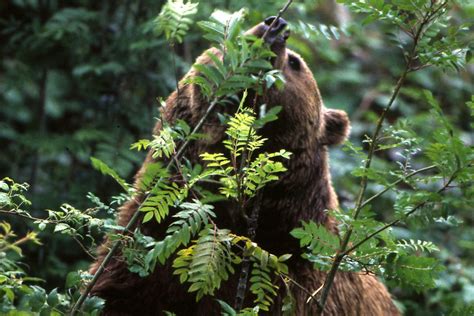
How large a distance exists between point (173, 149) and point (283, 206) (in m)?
1.74

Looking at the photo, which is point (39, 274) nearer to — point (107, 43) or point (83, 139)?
point (83, 139)

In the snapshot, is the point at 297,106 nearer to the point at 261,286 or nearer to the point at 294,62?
the point at 294,62

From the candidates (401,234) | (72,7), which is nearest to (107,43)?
(72,7)

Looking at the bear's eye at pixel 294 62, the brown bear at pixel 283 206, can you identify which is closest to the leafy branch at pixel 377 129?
the brown bear at pixel 283 206

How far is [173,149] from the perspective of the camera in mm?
3434

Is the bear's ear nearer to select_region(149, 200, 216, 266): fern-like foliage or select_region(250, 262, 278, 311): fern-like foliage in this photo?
select_region(250, 262, 278, 311): fern-like foliage

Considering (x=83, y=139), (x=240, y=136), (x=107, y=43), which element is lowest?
(x=83, y=139)

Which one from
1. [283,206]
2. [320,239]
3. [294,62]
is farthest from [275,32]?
[320,239]

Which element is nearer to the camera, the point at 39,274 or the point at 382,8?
the point at 382,8

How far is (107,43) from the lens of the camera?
745 cm

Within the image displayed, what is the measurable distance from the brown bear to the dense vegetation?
0.25 metres

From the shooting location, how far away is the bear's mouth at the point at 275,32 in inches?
175

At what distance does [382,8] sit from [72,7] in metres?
4.84

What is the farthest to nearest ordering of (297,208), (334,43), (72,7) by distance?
(334,43), (72,7), (297,208)
